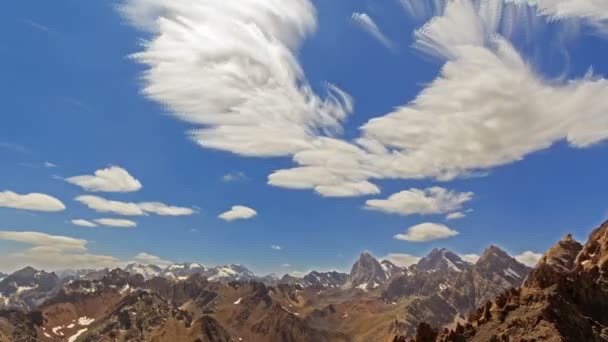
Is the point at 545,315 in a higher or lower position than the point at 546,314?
lower

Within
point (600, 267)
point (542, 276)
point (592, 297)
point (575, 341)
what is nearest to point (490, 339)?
point (575, 341)

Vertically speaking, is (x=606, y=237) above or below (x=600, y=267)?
above

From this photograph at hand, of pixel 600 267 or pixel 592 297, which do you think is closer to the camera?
pixel 592 297

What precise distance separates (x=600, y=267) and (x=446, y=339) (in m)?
67.5

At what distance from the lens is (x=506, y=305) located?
108 m

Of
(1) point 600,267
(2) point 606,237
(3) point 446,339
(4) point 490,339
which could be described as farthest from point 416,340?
(2) point 606,237

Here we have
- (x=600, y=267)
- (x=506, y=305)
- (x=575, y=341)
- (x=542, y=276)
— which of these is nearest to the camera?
(x=575, y=341)

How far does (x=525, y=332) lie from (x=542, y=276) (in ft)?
83.8

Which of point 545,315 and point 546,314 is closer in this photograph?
point 545,315

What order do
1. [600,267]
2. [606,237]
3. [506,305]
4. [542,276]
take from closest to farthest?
[506,305]
[542,276]
[600,267]
[606,237]

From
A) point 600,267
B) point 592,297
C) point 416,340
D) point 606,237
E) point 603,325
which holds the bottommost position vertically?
point 416,340

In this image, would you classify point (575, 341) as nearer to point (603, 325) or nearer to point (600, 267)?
point (603, 325)

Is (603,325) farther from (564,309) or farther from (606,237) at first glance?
(606,237)

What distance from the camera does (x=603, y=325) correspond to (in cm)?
10838
